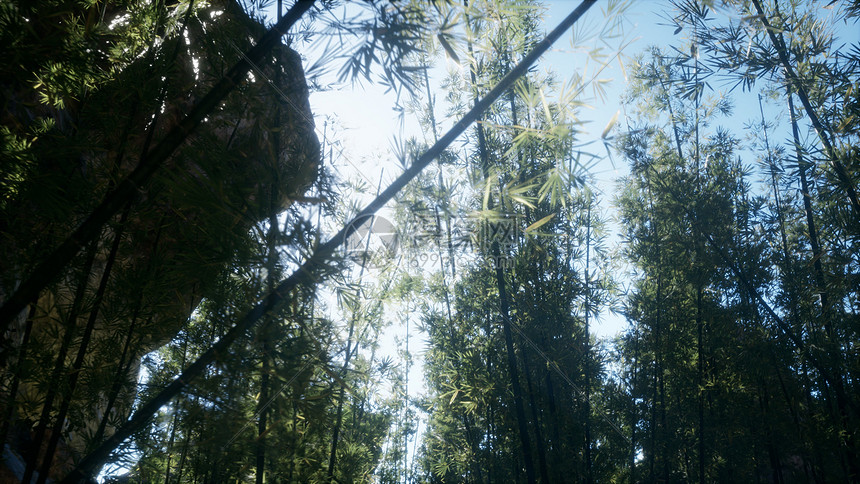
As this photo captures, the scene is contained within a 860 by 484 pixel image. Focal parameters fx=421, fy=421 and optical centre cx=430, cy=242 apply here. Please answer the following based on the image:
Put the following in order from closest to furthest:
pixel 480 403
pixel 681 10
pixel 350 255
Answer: pixel 350 255
pixel 681 10
pixel 480 403

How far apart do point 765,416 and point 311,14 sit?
24.3 ft

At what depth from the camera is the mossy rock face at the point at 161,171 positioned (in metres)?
1.28

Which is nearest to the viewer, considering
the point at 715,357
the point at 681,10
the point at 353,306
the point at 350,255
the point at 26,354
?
the point at 350,255

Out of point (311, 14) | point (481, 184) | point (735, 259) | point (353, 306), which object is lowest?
point (353, 306)

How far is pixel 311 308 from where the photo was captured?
1.30 metres

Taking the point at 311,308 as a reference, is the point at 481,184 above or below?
above

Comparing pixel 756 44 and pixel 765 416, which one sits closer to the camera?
pixel 756 44

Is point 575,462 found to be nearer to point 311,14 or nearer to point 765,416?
point 765,416

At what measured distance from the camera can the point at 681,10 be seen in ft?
8.07

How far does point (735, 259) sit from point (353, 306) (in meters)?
4.74

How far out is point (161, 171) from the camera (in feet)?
3.78

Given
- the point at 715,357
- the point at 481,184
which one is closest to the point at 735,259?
the point at 715,357

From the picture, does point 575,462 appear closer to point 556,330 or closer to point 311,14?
point 556,330

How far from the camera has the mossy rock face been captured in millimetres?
1275
